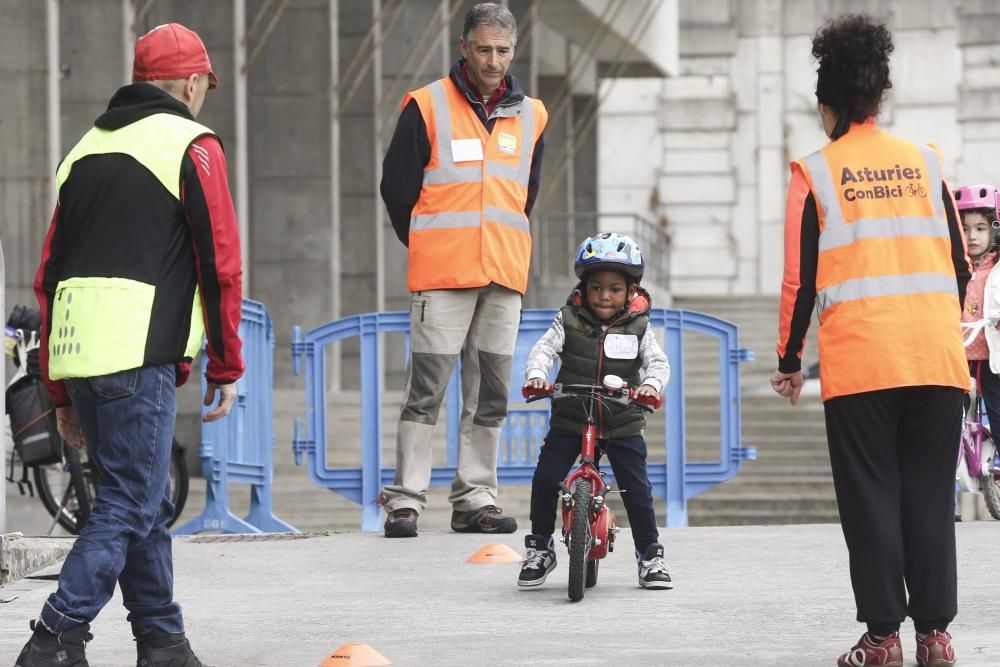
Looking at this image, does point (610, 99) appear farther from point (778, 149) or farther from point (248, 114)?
point (248, 114)

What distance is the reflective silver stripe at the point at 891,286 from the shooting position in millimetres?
5766

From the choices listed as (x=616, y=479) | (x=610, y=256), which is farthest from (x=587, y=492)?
(x=610, y=256)

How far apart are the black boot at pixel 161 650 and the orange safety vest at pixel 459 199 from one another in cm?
386

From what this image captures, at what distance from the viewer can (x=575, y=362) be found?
25.4ft

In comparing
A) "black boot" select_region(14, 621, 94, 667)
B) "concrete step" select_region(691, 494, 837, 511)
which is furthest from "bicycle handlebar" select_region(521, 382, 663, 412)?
"concrete step" select_region(691, 494, 837, 511)

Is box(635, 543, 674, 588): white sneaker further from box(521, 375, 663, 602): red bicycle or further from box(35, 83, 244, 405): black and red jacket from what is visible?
box(35, 83, 244, 405): black and red jacket

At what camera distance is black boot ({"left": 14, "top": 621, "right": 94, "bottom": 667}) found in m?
5.41

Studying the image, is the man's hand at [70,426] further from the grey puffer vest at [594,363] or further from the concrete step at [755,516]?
the concrete step at [755,516]

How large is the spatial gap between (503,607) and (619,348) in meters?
1.06

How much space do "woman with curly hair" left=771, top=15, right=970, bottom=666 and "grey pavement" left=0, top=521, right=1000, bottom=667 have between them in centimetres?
34

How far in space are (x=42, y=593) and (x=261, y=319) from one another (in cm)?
391

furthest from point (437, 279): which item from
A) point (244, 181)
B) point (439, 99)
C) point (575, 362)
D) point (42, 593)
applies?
point (244, 181)

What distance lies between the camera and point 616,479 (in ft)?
25.2

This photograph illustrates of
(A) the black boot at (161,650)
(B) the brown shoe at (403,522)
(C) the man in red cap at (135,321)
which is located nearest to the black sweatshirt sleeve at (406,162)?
(B) the brown shoe at (403,522)
